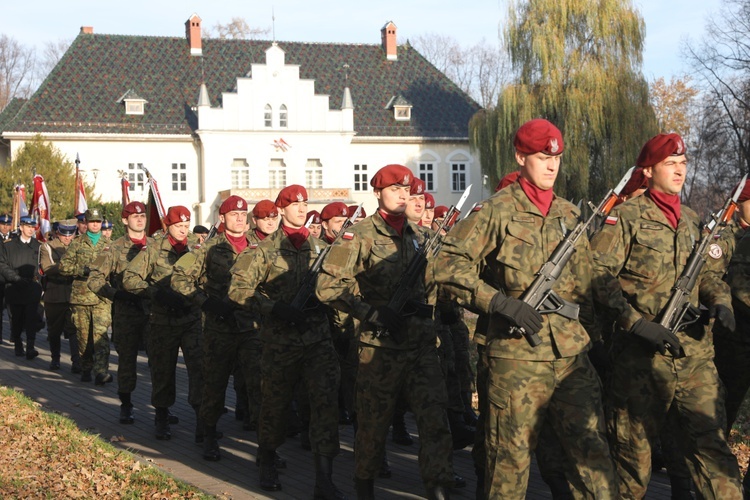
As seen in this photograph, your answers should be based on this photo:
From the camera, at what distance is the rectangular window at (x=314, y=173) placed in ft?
179

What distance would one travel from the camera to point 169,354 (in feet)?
31.5

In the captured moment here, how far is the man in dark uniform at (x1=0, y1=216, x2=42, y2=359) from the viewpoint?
1631 centimetres

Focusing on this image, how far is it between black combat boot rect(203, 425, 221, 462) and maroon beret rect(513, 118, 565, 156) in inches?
170

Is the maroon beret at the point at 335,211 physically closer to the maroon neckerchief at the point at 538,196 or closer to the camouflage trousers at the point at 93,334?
the camouflage trousers at the point at 93,334

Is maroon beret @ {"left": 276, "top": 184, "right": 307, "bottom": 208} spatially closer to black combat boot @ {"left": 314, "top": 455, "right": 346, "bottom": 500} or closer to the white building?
black combat boot @ {"left": 314, "top": 455, "right": 346, "bottom": 500}

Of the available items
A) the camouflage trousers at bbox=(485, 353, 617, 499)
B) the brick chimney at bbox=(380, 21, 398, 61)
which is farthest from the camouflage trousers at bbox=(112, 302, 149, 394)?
the brick chimney at bbox=(380, 21, 398, 61)

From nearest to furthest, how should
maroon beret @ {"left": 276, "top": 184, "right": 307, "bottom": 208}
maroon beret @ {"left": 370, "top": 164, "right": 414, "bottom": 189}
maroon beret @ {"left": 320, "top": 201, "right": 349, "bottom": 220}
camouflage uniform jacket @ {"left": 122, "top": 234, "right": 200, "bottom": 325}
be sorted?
maroon beret @ {"left": 370, "top": 164, "right": 414, "bottom": 189}, maroon beret @ {"left": 276, "top": 184, "right": 307, "bottom": 208}, camouflage uniform jacket @ {"left": 122, "top": 234, "right": 200, "bottom": 325}, maroon beret @ {"left": 320, "top": 201, "right": 349, "bottom": 220}

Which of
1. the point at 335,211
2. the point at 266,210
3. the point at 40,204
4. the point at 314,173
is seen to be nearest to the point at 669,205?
the point at 266,210

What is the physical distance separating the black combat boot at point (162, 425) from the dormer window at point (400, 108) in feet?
158

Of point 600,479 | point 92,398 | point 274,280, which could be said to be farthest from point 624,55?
point 600,479

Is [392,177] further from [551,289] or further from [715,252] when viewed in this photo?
[715,252]

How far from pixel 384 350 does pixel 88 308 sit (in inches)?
324

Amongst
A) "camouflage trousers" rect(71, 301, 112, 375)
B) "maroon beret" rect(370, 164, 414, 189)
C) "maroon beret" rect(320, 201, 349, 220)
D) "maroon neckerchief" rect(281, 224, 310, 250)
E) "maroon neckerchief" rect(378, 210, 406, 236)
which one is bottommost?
"camouflage trousers" rect(71, 301, 112, 375)

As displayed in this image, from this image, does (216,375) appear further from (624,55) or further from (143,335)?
(624,55)
